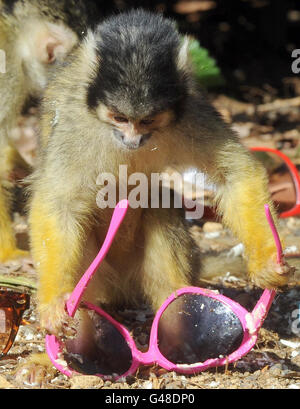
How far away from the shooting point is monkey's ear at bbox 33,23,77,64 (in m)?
4.91

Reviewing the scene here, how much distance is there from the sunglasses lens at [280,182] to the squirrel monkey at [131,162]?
1.24 meters

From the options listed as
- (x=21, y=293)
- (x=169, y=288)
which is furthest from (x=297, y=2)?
(x=21, y=293)

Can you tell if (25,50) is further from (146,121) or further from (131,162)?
(146,121)

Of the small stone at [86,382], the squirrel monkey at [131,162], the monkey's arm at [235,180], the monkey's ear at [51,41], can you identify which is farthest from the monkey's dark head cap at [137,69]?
the monkey's ear at [51,41]

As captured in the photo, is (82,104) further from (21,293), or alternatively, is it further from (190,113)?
(21,293)

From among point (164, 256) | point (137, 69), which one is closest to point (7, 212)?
point (164, 256)

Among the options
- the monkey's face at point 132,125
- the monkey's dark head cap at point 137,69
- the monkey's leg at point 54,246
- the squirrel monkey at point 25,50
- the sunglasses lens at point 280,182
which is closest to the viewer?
the monkey's dark head cap at point 137,69

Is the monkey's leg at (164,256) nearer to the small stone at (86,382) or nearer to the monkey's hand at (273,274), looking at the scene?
the monkey's hand at (273,274)

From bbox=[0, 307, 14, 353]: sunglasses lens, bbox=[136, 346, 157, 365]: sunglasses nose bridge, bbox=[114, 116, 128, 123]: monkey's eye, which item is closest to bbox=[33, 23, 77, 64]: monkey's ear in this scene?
bbox=[114, 116, 128, 123]: monkey's eye

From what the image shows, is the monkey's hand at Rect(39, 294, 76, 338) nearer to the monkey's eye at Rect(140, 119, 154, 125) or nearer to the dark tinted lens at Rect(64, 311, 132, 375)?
the dark tinted lens at Rect(64, 311, 132, 375)

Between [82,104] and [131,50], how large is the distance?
45 centimetres

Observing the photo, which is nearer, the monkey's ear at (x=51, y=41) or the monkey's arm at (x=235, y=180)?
the monkey's arm at (x=235, y=180)

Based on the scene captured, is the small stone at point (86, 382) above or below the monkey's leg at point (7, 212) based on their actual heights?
below

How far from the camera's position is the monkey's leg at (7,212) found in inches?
184
